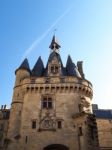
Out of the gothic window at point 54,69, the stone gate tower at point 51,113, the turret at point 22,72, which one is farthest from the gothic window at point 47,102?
the turret at point 22,72

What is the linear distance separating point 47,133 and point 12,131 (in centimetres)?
413

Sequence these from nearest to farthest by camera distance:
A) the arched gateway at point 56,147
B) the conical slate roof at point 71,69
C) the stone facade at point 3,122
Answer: the arched gateway at point 56,147 → the conical slate roof at point 71,69 → the stone facade at point 3,122

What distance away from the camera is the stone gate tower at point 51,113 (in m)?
25.0

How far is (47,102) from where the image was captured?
90.5ft

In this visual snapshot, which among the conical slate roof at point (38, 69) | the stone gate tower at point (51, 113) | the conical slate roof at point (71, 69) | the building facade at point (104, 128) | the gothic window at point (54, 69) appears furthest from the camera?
the building facade at point (104, 128)

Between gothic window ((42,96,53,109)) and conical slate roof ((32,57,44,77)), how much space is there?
443cm

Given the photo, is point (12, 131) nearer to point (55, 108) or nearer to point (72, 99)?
point (55, 108)

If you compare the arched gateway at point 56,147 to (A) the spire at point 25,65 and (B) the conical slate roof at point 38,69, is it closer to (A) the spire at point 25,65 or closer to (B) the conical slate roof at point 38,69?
(B) the conical slate roof at point 38,69

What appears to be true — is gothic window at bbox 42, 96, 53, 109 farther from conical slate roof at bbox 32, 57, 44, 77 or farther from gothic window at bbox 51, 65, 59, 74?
conical slate roof at bbox 32, 57, 44, 77

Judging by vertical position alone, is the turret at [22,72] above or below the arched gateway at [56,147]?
above

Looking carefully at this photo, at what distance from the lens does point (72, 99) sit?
27.7m

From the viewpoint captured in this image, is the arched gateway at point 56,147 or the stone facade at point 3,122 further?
the stone facade at point 3,122

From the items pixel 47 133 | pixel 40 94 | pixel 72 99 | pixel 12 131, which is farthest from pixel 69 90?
pixel 12 131

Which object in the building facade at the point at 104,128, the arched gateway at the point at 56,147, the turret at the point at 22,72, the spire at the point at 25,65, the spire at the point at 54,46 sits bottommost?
the arched gateway at the point at 56,147
